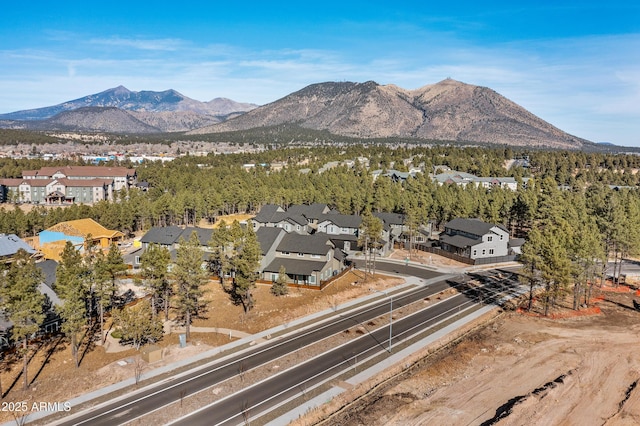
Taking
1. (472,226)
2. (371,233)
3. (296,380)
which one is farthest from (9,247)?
(472,226)

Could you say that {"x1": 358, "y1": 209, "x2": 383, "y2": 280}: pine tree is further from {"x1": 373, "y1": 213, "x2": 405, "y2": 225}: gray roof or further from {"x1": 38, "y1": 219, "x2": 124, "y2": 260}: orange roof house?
{"x1": 38, "y1": 219, "x2": 124, "y2": 260}: orange roof house

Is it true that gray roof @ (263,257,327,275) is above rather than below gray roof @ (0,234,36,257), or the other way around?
below

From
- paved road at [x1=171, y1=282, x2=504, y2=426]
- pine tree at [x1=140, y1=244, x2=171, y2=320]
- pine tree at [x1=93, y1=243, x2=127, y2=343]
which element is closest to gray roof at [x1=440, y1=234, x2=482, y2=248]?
paved road at [x1=171, y1=282, x2=504, y2=426]

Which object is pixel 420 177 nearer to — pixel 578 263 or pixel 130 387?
pixel 578 263

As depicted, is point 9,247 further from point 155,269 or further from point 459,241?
point 459,241

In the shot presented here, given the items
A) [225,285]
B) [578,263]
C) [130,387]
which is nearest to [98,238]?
[225,285]

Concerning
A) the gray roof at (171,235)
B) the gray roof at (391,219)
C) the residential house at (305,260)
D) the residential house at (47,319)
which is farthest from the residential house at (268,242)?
the gray roof at (391,219)

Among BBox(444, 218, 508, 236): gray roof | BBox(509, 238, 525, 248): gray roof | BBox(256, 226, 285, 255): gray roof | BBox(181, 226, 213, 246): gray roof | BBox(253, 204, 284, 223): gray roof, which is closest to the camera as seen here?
BBox(256, 226, 285, 255): gray roof
